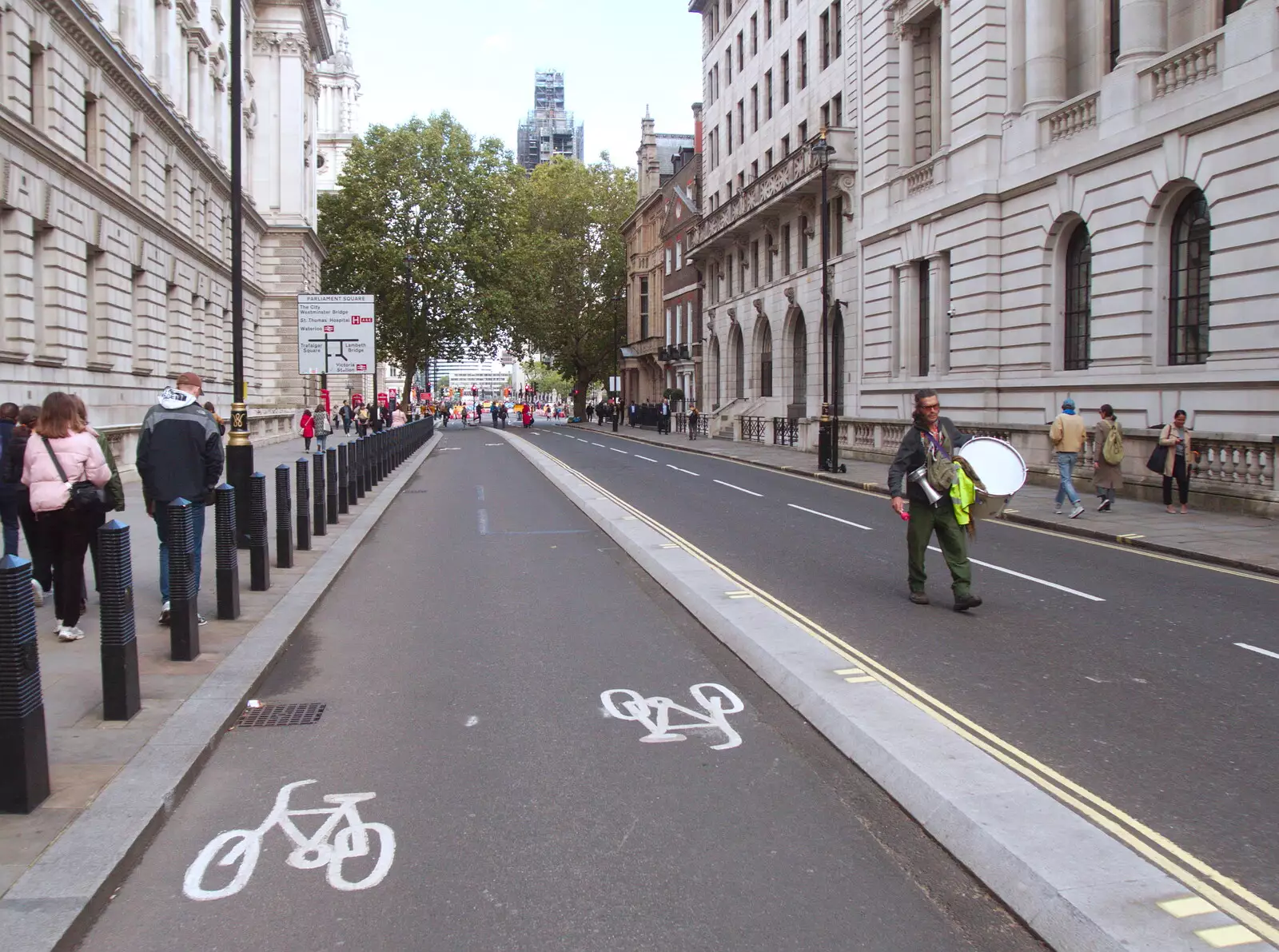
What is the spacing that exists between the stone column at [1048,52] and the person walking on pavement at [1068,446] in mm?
10185

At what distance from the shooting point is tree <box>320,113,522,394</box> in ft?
220

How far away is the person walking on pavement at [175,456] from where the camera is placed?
27.0 feet

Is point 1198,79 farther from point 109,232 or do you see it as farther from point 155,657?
point 109,232

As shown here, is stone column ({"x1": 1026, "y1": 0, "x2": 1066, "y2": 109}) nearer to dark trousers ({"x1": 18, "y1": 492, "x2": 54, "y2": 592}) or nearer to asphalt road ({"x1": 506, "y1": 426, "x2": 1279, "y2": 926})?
asphalt road ({"x1": 506, "y1": 426, "x2": 1279, "y2": 926})

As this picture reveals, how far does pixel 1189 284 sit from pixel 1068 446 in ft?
18.9

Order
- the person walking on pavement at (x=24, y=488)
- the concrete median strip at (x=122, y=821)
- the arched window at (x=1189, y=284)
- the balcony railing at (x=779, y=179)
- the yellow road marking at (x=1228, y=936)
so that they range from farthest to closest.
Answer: the balcony railing at (x=779, y=179), the arched window at (x=1189, y=284), the person walking on pavement at (x=24, y=488), the concrete median strip at (x=122, y=821), the yellow road marking at (x=1228, y=936)

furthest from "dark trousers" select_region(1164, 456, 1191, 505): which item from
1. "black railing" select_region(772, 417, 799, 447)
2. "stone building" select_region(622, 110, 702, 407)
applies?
"stone building" select_region(622, 110, 702, 407)

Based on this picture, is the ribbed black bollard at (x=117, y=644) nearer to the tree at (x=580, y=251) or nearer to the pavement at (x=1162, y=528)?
the pavement at (x=1162, y=528)

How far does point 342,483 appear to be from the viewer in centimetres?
1709

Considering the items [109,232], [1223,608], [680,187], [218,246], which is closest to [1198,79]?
[1223,608]

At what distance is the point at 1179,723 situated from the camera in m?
5.95

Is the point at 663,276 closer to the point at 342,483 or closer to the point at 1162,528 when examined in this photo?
the point at 342,483

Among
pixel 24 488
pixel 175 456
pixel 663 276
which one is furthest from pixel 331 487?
pixel 663 276

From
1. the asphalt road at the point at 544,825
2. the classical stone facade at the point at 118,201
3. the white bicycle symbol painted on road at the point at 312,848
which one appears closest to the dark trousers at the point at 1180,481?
the asphalt road at the point at 544,825
